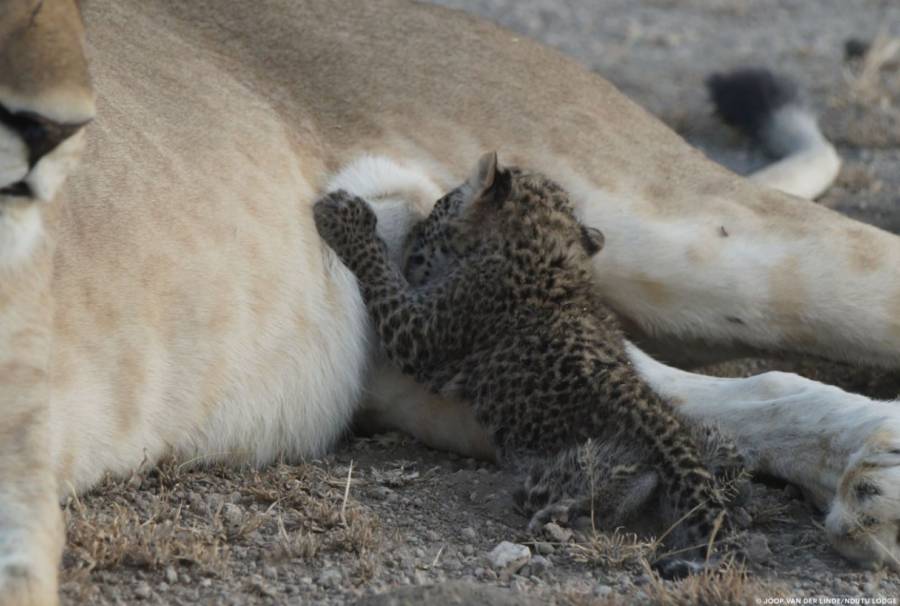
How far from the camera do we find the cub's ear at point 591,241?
382 cm

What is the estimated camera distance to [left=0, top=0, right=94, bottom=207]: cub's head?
2254 mm

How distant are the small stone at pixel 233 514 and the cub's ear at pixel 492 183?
1.06m

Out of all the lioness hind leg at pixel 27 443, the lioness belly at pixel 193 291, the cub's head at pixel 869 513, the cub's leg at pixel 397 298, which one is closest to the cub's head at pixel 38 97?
the lioness hind leg at pixel 27 443

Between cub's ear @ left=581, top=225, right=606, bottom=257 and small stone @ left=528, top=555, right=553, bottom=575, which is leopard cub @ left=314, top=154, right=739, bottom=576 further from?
small stone @ left=528, top=555, right=553, bottom=575

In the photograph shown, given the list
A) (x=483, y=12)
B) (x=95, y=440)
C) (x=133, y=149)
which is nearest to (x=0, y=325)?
(x=95, y=440)

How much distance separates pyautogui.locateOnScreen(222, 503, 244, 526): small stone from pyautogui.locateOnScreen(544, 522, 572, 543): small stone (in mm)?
647

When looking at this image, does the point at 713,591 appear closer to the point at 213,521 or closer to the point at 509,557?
the point at 509,557

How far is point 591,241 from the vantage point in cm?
383

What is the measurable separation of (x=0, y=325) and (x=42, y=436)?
0.75 feet

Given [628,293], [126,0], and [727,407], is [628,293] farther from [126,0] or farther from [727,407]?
[126,0]

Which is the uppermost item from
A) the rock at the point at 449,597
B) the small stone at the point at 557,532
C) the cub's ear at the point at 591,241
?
the cub's ear at the point at 591,241

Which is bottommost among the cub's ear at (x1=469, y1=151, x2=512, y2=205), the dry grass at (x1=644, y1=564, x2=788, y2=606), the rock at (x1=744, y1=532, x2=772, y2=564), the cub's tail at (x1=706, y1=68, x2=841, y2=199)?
the rock at (x1=744, y1=532, x2=772, y2=564)

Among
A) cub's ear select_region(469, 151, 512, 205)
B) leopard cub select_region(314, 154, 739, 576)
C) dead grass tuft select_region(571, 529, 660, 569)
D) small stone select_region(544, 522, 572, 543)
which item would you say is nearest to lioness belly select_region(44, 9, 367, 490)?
leopard cub select_region(314, 154, 739, 576)

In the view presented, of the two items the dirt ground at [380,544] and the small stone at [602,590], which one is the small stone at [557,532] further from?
the small stone at [602,590]
